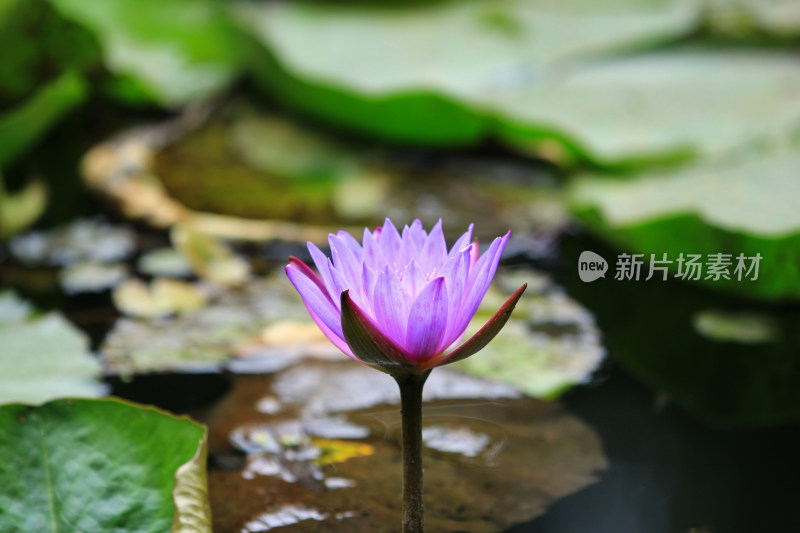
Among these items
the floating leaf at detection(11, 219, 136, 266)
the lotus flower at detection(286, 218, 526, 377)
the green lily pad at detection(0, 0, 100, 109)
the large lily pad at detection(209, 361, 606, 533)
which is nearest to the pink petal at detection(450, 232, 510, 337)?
the lotus flower at detection(286, 218, 526, 377)

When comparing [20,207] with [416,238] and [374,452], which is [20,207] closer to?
[374,452]

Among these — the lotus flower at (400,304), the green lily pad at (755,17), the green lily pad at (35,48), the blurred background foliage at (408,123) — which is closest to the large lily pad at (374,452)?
the lotus flower at (400,304)

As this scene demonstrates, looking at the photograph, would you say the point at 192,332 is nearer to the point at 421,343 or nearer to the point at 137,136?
the point at 421,343

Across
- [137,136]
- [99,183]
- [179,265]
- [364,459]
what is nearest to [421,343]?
[364,459]

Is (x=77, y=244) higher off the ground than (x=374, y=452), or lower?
higher

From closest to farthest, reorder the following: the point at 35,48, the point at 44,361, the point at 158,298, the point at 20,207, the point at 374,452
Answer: the point at 374,452 < the point at 44,361 < the point at 158,298 < the point at 20,207 < the point at 35,48

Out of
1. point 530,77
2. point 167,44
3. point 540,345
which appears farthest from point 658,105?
point 167,44

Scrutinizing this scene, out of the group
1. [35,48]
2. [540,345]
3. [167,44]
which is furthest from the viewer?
[167,44]

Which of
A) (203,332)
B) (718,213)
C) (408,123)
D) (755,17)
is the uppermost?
(755,17)
